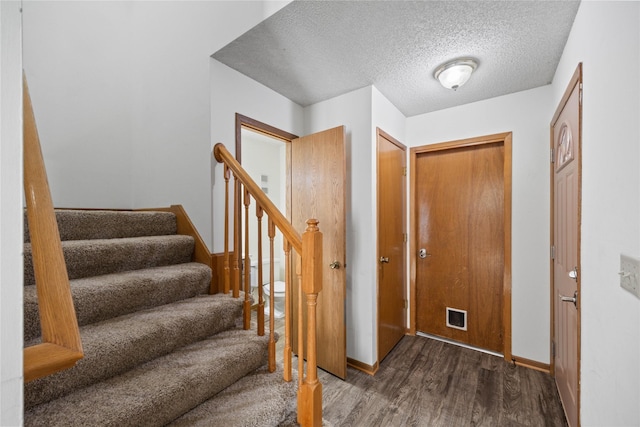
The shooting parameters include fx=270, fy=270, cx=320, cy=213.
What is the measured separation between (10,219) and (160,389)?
3.29 ft

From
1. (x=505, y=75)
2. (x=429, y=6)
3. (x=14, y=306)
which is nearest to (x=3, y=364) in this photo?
(x=14, y=306)

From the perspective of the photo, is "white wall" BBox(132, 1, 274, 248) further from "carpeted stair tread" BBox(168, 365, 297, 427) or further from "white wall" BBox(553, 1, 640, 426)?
"white wall" BBox(553, 1, 640, 426)

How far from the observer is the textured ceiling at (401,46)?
144 cm

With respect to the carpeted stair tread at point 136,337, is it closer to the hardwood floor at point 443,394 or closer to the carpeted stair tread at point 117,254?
the carpeted stair tread at point 117,254

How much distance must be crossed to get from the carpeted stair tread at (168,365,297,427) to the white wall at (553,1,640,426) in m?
1.22

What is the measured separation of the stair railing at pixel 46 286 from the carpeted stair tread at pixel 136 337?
2.36 feet

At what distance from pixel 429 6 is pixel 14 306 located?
188 centimetres

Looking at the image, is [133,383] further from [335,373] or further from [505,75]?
[505,75]

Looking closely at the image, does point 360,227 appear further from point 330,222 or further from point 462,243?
point 462,243

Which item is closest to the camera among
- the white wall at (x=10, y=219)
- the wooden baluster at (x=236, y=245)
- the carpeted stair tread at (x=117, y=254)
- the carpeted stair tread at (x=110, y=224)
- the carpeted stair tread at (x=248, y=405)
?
the white wall at (x=10, y=219)

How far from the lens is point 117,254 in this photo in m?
1.57

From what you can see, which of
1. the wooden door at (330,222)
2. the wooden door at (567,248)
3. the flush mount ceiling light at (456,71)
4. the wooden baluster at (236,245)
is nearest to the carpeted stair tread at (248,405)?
the wooden baluster at (236,245)

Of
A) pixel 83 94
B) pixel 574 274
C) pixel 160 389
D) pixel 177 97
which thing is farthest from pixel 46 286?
pixel 83 94

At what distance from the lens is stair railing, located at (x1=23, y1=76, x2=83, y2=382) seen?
445 millimetres
